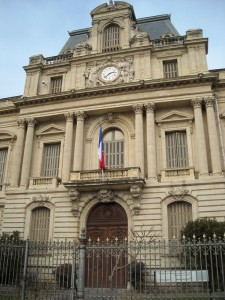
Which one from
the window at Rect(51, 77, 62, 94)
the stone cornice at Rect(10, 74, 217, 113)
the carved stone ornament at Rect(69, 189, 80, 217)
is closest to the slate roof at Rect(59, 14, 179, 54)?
the window at Rect(51, 77, 62, 94)

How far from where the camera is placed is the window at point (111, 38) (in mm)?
24053

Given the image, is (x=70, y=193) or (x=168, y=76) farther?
(x=168, y=76)

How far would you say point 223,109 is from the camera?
2038 cm

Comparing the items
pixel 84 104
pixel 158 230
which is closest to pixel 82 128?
pixel 84 104

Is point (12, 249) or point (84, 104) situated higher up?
point (84, 104)

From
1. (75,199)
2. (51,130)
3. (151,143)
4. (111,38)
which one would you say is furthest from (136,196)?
(111,38)

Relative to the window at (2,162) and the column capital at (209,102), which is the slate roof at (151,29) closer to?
the column capital at (209,102)

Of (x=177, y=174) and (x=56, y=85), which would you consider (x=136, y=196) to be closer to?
(x=177, y=174)

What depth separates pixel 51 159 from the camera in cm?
2247

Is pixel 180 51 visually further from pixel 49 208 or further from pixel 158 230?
pixel 49 208

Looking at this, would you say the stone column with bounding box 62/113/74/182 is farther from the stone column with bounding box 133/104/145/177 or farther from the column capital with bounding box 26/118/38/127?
the stone column with bounding box 133/104/145/177

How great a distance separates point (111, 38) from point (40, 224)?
48.6 ft

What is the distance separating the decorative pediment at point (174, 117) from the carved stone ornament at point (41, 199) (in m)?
8.82

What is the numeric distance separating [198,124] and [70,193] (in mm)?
8981
